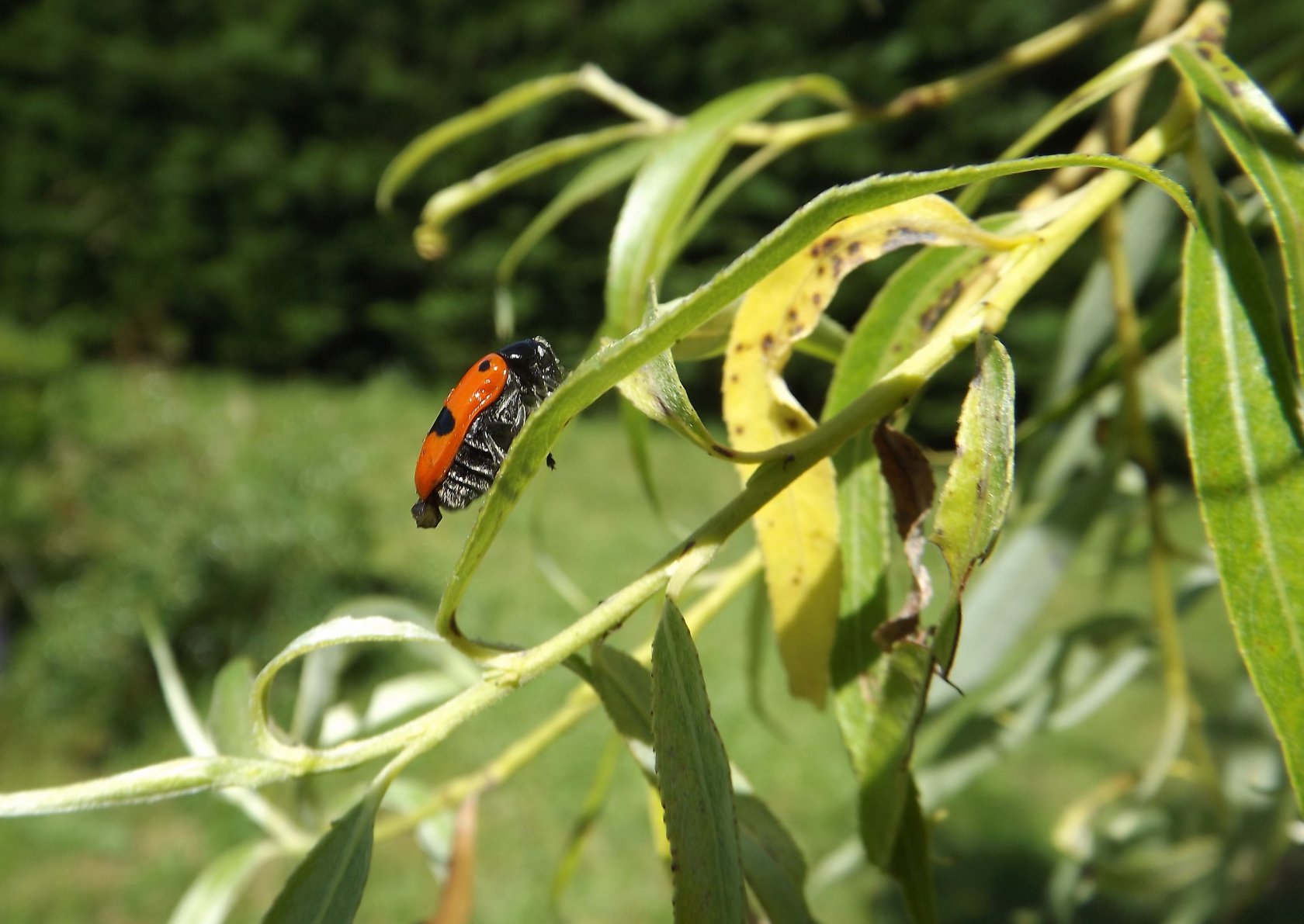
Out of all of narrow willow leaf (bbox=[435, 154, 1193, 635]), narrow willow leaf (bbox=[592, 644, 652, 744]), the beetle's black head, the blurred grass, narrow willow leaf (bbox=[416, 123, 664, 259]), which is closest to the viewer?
narrow willow leaf (bbox=[435, 154, 1193, 635])

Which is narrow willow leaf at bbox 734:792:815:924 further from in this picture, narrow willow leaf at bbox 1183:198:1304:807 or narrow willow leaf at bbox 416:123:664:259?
narrow willow leaf at bbox 416:123:664:259

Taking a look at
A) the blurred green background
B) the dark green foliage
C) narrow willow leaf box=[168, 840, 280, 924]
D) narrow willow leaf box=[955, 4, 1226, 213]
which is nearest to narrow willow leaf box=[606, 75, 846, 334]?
narrow willow leaf box=[955, 4, 1226, 213]

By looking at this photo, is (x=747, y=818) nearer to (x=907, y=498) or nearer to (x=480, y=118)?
(x=907, y=498)

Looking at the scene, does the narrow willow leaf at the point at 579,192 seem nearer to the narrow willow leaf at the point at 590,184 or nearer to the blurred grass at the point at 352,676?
the narrow willow leaf at the point at 590,184

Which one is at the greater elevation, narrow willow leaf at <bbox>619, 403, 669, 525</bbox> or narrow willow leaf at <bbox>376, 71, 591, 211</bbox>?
narrow willow leaf at <bbox>376, 71, 591, 211</bbox>

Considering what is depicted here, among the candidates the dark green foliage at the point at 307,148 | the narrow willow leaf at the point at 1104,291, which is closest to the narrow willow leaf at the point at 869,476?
the narrow willow leaf at the point at 1104,291

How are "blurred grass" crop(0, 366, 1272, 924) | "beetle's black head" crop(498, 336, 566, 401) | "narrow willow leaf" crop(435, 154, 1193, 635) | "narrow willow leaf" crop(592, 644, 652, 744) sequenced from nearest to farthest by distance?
"narrow willow leaf" crop(435, 154, 1193, 635), "narrow willow leaf" crop(592, 644, 652, 744), "beetle's black head" crop(498, 336, 566, 401), "blurred grass" crop(0, 366, 1272, 924)
